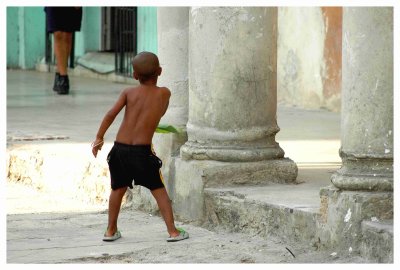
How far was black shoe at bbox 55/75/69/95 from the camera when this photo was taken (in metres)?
14.2

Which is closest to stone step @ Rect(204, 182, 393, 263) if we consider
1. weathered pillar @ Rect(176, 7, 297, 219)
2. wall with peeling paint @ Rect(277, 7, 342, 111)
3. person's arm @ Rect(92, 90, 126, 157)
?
weathered pillar @ Rect(176, 7, 297, 219)

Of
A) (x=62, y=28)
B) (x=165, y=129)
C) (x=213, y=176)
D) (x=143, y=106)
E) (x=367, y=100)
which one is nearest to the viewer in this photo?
(x=367, y=100)

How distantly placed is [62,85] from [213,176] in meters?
7.14

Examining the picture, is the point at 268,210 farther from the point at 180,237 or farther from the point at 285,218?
the point at 180,237

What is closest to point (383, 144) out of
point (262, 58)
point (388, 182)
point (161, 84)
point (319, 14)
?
point (388, 182)

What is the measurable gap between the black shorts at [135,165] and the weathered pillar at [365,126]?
1108 millimetres

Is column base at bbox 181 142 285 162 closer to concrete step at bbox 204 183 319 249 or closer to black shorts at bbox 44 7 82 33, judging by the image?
concrete step at bbox 204 183 319 249

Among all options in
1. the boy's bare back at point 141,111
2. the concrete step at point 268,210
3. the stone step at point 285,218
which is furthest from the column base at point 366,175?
the boy's bare back at point 141,111

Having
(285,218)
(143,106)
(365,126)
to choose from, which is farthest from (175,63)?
(365,126)

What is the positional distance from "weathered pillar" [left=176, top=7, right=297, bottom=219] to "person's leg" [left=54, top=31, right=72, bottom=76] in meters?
6.63

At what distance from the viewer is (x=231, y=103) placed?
735 centimetres

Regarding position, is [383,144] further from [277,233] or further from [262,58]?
[262,58]

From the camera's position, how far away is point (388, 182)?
20.1ft

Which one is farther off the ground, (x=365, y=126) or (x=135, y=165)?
(x=365, y=126)
